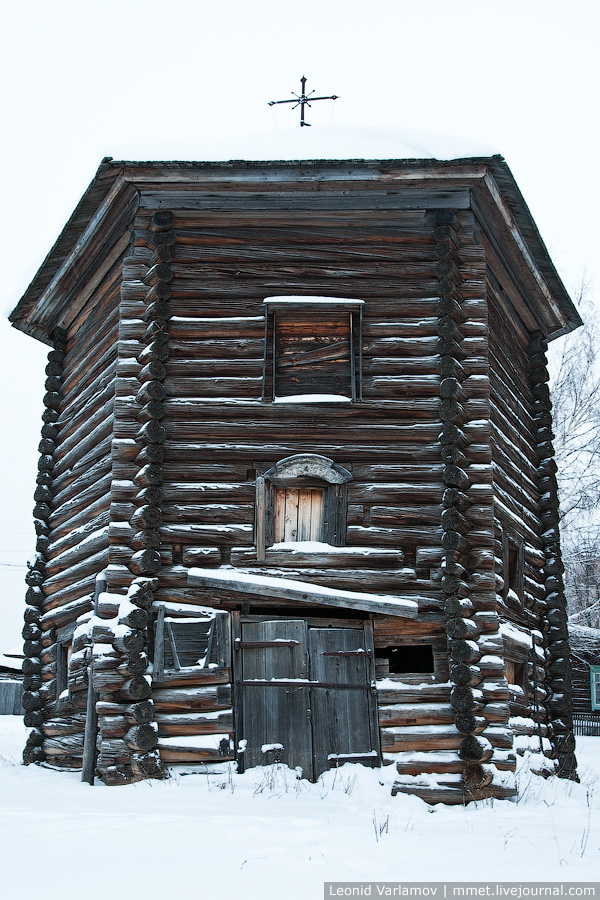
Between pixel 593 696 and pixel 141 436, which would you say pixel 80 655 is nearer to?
pixel 141 436

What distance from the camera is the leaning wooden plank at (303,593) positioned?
36.4 ft

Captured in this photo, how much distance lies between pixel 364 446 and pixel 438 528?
4.72 feet

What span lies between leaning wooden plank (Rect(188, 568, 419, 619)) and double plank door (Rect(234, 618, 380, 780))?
415 millimetres

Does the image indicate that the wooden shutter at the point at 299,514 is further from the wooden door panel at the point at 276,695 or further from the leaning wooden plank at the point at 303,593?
the wooden door panel at the point at 276,695

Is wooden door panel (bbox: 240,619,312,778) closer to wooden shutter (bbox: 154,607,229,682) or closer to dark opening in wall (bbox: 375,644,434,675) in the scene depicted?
wooden shutter (bbox: 154,607,229,682)

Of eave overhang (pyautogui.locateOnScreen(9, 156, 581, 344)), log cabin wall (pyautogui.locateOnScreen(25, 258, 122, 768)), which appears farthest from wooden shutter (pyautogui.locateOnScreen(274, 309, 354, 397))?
log cabin wall (pyautogui.locateOnScreen(25, 258, 122, 768))

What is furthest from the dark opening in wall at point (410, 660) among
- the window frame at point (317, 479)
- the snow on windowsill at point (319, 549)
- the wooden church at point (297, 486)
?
the window frame at point (317, 479)

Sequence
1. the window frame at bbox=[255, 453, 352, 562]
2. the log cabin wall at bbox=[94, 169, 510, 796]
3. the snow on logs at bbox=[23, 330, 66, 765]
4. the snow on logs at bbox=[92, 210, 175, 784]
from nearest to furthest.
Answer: the snow on logs at bbox=[92, 210, 175, 784] < the log cabin wall at bbox=[94, 169, 510, 796] < the window frame at bbox=[255, 453, 352, 562] < the snow on logs at bbox=[23, 330, 66, 765]

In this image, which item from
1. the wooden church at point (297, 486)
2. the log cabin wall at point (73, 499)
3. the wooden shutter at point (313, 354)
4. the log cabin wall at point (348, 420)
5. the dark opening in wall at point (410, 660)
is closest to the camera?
the wooden church at point (297, 486)

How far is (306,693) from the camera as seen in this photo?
11086mm

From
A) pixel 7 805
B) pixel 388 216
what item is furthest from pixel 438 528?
pixel 7 805

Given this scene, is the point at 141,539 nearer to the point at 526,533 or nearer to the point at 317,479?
the point at 317,479

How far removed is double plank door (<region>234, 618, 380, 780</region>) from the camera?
10.9 metres

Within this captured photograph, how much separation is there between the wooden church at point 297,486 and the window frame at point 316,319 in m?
0.04
